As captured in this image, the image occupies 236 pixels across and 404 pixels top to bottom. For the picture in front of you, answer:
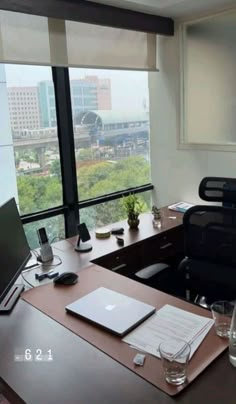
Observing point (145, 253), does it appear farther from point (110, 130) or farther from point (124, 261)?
point (110, 130)

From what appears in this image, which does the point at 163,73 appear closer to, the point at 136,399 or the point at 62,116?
the point at 62,116

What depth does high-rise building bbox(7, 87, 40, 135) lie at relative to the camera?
9.42ft

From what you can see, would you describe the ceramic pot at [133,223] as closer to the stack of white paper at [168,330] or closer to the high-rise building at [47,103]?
the high-rise building at [47,103]

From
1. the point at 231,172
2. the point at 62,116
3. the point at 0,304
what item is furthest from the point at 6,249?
the point at 231,172

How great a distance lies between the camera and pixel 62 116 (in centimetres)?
316

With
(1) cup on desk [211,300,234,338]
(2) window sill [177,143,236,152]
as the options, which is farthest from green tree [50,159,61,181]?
(1) cup on desk [211,300,234,338]

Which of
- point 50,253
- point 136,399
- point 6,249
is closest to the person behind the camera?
point 136,399

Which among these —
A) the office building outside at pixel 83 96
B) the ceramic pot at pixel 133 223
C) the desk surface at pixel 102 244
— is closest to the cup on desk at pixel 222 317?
the desk surface at pixel 102 244

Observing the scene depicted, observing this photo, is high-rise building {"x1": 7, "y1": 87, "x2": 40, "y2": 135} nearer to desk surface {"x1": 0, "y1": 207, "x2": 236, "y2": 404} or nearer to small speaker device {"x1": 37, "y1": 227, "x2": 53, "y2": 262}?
small speaker device {"x1": 37, "y1": 227, "x2": 53, "y2": 262}

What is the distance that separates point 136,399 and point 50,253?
1284 mm

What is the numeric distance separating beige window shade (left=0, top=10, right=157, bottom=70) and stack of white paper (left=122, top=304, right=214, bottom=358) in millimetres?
2042

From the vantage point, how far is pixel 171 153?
12.3 ft

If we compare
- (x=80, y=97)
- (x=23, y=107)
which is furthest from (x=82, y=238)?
(x=80, y=97)

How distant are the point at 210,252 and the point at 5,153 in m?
1.77
